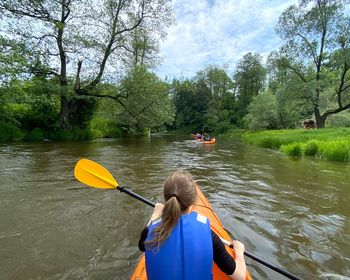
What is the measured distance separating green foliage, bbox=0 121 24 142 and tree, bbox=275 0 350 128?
1960 cm

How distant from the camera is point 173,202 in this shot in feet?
3.55

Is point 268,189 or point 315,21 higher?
point 315,21

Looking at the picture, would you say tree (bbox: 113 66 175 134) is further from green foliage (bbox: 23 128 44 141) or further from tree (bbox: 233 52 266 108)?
tree (bbox: 233 52 266 108)

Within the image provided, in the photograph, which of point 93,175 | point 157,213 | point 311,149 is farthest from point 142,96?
point 157,213

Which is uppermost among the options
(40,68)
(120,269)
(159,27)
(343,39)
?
(159,27)

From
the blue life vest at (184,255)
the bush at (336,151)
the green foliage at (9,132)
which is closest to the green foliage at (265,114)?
the bush at (336,151)

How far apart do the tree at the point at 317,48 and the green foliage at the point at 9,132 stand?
19.6 meters

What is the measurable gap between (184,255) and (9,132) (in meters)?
13.6

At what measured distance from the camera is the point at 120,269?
5.82ft

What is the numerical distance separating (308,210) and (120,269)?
2966 millimetres

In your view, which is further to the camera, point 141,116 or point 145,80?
point 141,116

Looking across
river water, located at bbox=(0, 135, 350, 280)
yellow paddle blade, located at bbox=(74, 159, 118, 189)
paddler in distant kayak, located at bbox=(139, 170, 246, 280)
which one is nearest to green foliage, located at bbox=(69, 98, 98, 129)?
river water, located at bbox=(0, 135, 350, 280)

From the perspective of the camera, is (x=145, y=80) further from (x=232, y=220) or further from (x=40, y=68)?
(x=232, y=220)

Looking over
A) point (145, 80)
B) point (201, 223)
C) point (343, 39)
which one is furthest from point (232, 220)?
point (343, 39)
